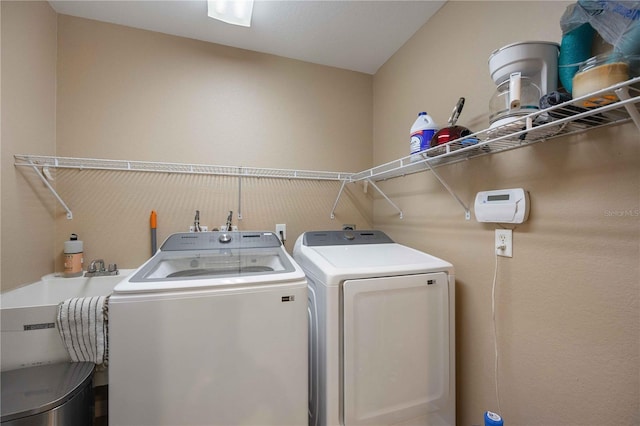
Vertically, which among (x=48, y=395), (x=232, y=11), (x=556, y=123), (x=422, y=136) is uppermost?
(x=232, y=11)

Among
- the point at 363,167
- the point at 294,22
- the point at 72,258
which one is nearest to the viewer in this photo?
the point at 72,258

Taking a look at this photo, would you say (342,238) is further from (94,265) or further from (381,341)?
(94,265)

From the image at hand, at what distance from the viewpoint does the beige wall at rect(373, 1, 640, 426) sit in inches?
33.0

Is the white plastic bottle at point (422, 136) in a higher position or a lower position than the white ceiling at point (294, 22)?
lower

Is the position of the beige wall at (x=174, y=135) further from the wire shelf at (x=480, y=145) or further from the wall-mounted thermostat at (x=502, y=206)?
the wall-mounted thermostat at (x=502, y=206)

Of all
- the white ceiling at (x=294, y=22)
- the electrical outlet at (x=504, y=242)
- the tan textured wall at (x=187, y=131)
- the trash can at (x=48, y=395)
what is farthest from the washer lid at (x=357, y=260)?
the white ceiling at (x=294, y=22)

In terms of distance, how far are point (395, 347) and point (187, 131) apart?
200cm

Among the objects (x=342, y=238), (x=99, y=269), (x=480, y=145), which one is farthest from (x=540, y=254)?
(x=99, y=269)

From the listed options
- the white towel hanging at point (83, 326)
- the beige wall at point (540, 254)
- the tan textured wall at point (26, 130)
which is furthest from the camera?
the tan textured wall at point (26, 130)

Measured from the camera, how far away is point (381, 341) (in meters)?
1.19

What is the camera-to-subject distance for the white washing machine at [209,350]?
0.93 metres

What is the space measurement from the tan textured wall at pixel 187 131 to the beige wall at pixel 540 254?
89 cm

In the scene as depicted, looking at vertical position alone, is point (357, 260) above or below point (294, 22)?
below

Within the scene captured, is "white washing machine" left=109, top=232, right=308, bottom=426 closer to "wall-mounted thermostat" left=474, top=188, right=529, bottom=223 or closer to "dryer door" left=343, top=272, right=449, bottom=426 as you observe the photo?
"dryer door" left=343, top=272, right=449, bottom=426
